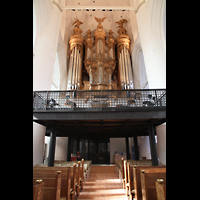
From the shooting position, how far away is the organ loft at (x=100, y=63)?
38.7 feet

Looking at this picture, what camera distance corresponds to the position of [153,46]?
7.88 m

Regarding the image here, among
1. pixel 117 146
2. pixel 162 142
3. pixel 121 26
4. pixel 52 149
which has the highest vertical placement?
pixel 121 26

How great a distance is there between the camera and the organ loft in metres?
11.8

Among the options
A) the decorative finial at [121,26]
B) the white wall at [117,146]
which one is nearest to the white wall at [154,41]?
the decorative finial at [121,26]

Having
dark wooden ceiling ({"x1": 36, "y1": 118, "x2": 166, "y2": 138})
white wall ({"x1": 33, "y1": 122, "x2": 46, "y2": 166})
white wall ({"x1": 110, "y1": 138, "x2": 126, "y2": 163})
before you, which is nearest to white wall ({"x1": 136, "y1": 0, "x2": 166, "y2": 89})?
dark wooden ceiling ({"x1": 36, "y1": 118, "x2": 166, "y2": 138})

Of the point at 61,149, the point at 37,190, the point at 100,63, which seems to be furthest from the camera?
the point at 100,63

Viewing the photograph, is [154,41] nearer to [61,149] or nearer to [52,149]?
[52,149]

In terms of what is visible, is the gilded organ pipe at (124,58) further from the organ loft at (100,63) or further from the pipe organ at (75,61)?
the pipe organ at (75,61)

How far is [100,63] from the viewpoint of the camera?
12336mm

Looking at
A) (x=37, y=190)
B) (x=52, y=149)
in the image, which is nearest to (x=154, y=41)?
(x=52, y=149)

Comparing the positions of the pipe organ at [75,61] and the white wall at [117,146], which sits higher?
the pipe organ at [75,61]
